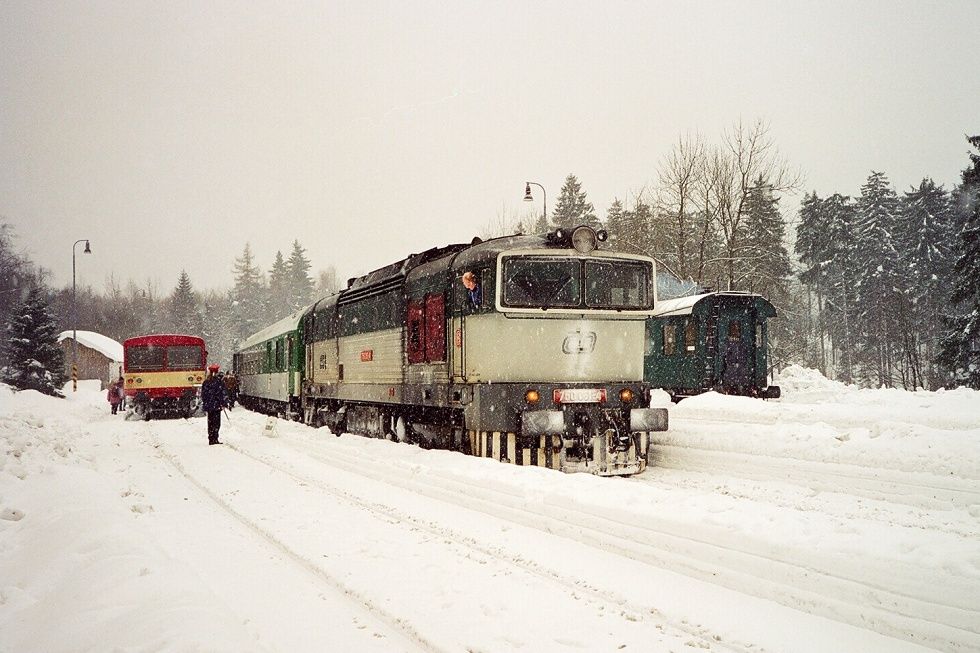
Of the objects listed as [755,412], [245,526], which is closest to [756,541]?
[245,526]

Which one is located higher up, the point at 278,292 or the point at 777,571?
the point at 278,292

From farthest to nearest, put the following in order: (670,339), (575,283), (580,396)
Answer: (670,339) < (575,283) < (580,396)

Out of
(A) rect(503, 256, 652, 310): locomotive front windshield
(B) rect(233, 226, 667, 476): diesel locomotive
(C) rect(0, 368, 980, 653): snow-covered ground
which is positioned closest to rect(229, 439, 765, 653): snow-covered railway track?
(C) rect(0, 368, 980, 653): snow-covered ground

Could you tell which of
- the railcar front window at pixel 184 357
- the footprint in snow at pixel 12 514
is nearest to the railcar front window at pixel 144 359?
the railcar front window at pixel 184 357

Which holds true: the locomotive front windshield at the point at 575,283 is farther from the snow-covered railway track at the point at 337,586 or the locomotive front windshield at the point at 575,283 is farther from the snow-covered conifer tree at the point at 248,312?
the snow-covered conifer tree at the point at 248,312

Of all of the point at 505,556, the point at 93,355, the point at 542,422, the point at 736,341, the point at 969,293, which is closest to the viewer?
the point at 505,556

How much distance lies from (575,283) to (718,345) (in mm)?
12190

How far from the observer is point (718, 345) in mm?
21406

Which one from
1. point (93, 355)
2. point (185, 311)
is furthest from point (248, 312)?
point (93, 355)

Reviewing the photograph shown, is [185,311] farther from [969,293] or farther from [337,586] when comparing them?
[337,586]

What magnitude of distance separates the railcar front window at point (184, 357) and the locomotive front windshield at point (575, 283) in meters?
19.6

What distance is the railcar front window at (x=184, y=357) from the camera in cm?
2576

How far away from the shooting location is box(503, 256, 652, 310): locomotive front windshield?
10469 millimetres

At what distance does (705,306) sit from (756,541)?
54.9 feet
